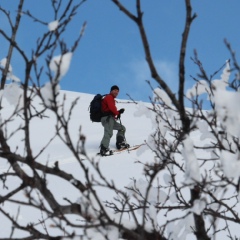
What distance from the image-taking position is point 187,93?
2.86 meters

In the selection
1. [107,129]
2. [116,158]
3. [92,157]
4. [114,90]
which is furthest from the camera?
[107,129]

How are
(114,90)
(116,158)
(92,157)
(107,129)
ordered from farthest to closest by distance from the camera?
(107,129) → (114,90) → (116,158) → (92,157)

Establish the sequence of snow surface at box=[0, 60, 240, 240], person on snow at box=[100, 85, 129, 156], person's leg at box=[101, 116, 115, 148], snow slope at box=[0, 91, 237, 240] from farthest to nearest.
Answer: person's leg at box=[101, 116, 115, 148]
person on snow at box=[100, 85, 129, 156]
snow slope at box=[0, 91, 237, 240]
snow surface at box=[0, 60, 240, 240]

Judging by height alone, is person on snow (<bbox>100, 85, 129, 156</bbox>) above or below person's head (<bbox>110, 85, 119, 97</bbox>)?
below

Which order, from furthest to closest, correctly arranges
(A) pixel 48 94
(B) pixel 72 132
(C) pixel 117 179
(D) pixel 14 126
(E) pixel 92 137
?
(D) pixel 14 126 → (B) pixel 72 132 → (E) pixel 92 137 → (C) pixel 117 179 → (A) pixel 48 94

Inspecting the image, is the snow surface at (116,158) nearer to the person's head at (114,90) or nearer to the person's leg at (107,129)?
the person's leg at (107,129)

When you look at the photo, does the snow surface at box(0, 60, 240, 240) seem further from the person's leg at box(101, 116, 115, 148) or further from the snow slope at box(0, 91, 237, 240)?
the person's leg at box(101, 116, 115, 148)

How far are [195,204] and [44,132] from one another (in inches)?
576

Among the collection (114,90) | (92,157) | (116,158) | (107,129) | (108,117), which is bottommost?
(92,157)

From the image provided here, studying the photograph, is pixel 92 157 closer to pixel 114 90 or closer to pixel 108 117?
pixel 114 90

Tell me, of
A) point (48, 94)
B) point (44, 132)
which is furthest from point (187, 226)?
point (44, 132)

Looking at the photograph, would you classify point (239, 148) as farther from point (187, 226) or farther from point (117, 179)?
point (117, 179)

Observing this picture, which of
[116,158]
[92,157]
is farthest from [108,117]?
[92,157]

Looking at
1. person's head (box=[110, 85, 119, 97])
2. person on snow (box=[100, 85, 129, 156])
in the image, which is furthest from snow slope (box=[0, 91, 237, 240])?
person's head (box=[110, 85, 119, 97])
